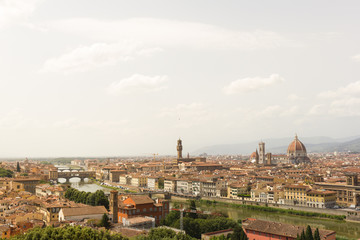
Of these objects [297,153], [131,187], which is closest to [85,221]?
[131,187]

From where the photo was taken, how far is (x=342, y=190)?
121ft

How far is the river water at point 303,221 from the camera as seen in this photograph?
26703 millimetres

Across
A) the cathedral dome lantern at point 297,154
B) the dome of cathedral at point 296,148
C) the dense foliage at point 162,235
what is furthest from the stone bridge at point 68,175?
the dense foliage at point 162,235

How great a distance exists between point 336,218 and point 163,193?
2273cm

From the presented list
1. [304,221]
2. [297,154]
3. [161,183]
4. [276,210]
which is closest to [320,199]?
[276,210]

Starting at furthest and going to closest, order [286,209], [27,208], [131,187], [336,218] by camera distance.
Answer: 1. [131,187]
2. [286,209]
3. [336,218]
4. [27,208]

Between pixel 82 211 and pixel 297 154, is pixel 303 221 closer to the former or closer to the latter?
pixel 82 211

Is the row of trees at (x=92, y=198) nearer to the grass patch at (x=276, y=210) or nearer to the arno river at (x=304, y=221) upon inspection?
the arno river at (x=304, y=221)

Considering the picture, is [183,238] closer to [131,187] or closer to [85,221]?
[85,221]

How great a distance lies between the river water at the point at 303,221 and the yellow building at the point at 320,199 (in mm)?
3378

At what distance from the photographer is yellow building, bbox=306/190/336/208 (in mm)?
34438

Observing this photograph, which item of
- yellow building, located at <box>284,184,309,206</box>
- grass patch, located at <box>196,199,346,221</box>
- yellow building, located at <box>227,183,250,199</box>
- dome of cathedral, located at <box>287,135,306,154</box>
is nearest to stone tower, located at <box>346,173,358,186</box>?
yellow building, located at <box>284,184,309,206</box>

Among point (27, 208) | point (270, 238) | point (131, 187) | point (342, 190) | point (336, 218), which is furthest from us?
point (131, 187)

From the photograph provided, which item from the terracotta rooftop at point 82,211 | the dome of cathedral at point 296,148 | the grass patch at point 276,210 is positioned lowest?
the grass patch at point 276,210
